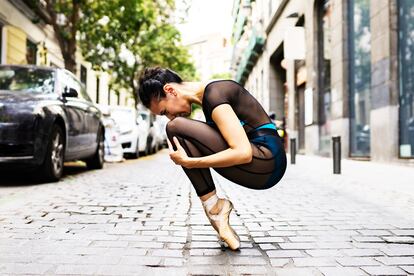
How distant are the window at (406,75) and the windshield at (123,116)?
24.8 ft

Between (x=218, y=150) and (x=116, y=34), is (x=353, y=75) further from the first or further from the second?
(x=218, y=150)

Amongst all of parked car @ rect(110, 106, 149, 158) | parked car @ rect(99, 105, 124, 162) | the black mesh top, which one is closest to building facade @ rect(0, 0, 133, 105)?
parked car @ rect(110, 106, 149, 158)

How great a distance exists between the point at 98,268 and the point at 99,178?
5788 millimetres

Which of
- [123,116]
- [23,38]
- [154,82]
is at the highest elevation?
[23,38]

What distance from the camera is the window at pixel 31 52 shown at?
2010 cm

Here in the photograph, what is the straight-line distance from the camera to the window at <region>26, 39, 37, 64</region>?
2010cm

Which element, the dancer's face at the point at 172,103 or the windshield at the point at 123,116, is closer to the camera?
the dancer's face at the point at 172,103

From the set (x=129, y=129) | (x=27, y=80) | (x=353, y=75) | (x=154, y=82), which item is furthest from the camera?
(x=129, y=129)

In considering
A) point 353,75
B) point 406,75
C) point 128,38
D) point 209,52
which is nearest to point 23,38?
point 128,38

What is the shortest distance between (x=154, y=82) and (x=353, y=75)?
40.3 ft

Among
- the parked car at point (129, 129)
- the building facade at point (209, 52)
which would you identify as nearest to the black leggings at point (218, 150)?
the parked car at point (129, 129)

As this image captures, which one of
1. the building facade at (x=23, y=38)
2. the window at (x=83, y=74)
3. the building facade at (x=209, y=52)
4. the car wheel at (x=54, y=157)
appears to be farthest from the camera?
the building facade at (x=209, y=52)

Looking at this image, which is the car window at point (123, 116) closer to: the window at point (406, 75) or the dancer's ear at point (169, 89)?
the window at point (406, 75)

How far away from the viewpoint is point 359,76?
13930 mm
